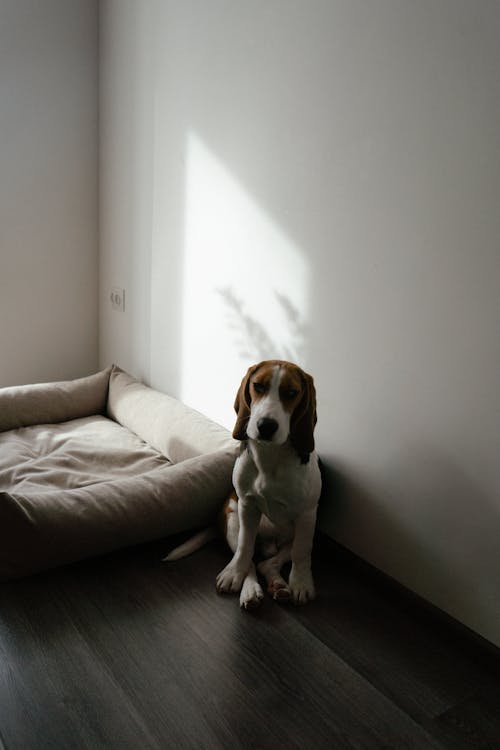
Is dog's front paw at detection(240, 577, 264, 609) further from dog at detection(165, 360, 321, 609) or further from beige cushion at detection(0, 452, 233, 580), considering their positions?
beige cushion at detection(0, 452, 233, 580)

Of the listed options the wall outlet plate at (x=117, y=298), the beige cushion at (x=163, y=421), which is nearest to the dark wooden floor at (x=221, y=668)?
the beige cushion at (x=163, y=421)

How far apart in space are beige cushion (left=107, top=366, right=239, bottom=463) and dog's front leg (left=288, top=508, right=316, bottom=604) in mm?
443

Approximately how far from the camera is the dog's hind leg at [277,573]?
1.66 m

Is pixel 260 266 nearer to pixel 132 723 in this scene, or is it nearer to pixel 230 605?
pixel 230 605

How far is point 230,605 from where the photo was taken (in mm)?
1646

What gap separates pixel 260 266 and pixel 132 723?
4.71ft

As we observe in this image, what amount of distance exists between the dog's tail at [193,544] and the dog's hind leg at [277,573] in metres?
0.21

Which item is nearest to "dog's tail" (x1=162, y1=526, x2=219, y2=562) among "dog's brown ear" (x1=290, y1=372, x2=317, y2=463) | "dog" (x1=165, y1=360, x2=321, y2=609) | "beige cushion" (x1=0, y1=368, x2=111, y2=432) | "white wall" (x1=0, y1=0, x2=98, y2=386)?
"dog" (x1=165, y1=360, x2=321, y2=609)

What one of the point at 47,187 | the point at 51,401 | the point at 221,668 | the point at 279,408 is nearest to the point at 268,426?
the point at 279,408

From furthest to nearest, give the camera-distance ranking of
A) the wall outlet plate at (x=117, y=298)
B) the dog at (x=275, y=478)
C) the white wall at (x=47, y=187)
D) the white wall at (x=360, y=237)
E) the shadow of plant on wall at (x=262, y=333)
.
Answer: the wall outlet plate at (x=117, y=298) → the white wall at (x=47, y=187) → the shadow of plant on wall at (x=262, y=333) → the dog at (x=275, y=478) → the white wall at (x=360, y=237)

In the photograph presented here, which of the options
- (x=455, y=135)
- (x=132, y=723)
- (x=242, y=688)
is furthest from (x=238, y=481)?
(x=455, y=135)

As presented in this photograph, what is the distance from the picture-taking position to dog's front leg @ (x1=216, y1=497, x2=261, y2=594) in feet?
5.63

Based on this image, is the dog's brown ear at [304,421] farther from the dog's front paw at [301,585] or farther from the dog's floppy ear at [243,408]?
the dog's front paw at [301,585]

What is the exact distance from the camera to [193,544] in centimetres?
189
